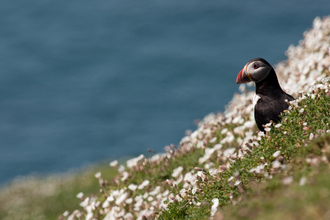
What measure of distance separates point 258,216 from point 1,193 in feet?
59.9

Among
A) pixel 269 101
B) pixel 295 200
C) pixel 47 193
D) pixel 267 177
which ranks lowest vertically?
pixel 295 200

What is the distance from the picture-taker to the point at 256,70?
300 inches

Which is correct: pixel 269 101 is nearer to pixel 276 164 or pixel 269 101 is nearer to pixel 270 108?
pixel 270 108

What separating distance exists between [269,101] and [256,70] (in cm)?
65

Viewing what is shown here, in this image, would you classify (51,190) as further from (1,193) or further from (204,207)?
(204,207)

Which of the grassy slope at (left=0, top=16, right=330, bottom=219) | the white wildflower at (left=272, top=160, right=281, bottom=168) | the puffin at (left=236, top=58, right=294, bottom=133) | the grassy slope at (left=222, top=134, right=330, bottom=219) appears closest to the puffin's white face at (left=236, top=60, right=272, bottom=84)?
the puffin at (left=236, top=58, right=294, bottom=133)

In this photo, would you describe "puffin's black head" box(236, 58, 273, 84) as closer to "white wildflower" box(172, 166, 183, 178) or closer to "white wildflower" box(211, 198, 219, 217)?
"white wildflower" box(211, 198, 219, 217)

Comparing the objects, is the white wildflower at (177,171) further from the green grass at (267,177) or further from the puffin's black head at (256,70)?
the puffin's black head at (256,70)

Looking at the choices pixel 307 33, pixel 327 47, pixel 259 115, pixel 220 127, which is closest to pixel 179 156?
pixel 220 127

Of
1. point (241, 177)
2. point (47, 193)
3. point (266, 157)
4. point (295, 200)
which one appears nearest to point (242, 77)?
point (266, 157)

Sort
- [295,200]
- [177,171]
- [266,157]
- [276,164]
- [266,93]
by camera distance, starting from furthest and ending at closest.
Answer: [177,171]
[266,93]
[266,157]
[276,164]
[295,200]

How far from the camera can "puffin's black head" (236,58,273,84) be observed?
25.0ft

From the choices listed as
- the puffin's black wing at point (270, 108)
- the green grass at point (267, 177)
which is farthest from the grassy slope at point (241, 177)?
the puffin's black wing at point (270, 108)

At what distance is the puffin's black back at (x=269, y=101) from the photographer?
297 inches
